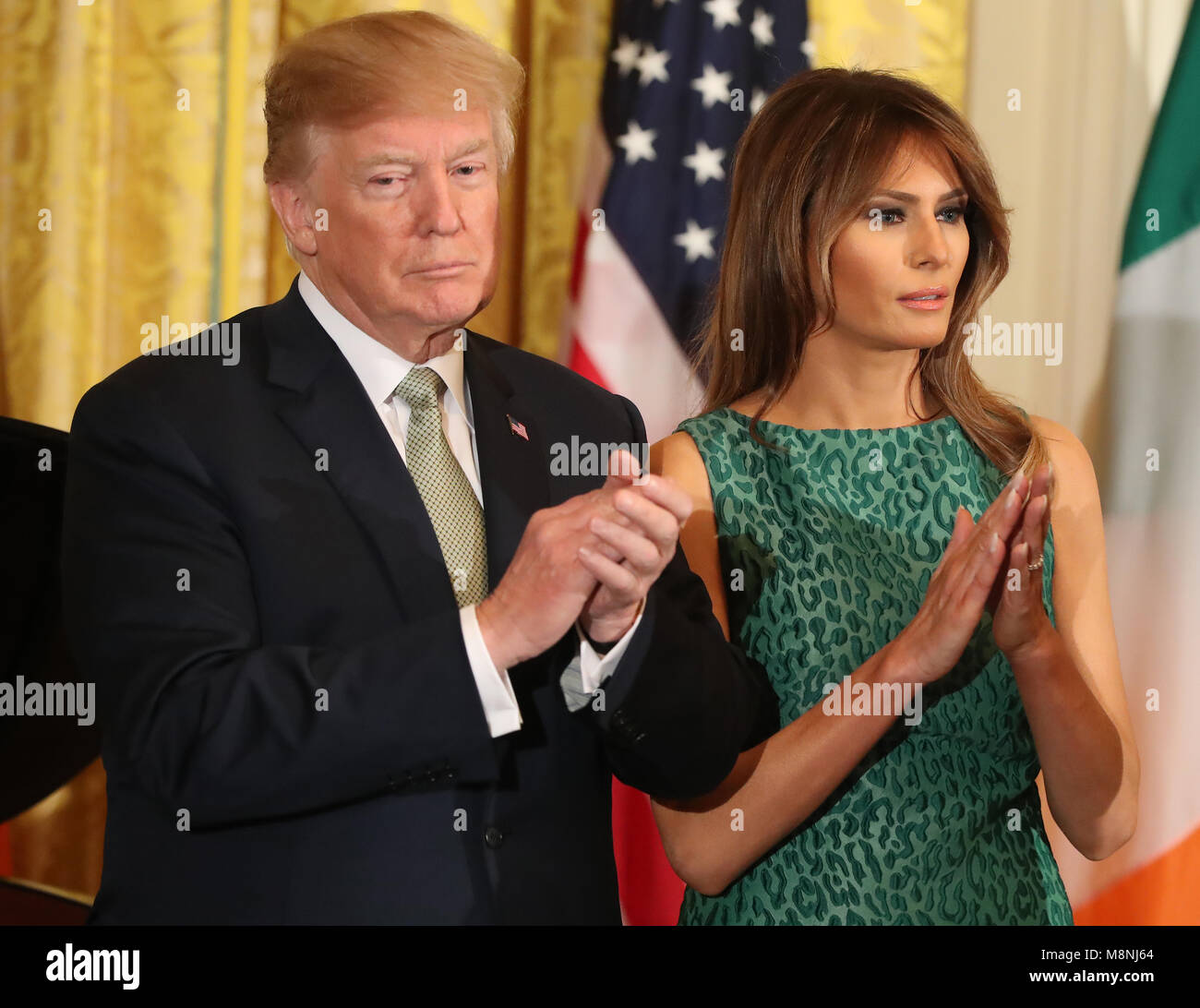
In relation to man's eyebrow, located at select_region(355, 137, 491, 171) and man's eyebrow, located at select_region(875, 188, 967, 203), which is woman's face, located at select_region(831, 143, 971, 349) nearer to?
man's eyebrow, located at select_region(875, 188, 967, 203)

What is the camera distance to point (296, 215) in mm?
1537

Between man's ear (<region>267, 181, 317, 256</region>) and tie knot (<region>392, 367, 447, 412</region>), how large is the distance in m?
0.18

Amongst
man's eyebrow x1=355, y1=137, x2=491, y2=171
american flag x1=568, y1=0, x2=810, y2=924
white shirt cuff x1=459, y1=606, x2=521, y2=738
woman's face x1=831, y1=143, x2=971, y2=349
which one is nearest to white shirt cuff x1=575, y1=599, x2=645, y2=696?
white shirt cuff x1=459, y1=606, x2=521, y2=738

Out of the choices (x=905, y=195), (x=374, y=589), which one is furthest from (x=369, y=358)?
(x=905, y=195)

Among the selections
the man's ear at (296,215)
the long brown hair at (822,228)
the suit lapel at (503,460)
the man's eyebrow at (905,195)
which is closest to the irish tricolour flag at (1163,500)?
the long brown hair at (822,228)

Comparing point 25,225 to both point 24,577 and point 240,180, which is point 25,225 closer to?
point 240,180

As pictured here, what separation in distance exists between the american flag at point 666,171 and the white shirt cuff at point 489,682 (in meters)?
1.20

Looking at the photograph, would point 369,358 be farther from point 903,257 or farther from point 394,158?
point 903,257

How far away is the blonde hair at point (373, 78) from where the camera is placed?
1459 mm

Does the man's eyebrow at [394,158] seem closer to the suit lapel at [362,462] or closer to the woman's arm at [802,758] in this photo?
the suit lapel at [362,462]

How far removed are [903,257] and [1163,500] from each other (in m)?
0.93

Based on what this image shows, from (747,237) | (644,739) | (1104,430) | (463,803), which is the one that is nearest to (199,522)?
(463,803)

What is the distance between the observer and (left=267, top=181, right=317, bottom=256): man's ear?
153cm

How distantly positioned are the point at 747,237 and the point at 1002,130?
33.0 inches
